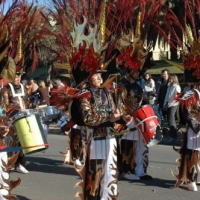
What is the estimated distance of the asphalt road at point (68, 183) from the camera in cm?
734

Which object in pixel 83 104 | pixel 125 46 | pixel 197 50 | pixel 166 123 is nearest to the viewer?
pixel 83 104

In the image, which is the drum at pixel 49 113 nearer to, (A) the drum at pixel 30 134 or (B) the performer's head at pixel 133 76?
(B) the performer's head at pixel 133 76

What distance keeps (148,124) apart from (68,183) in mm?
1963

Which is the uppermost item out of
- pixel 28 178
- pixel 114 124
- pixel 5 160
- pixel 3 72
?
pixel 3 72

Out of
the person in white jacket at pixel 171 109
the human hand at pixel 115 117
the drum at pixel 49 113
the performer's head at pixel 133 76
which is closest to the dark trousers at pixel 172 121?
the person in white jacket at pixel 171 109

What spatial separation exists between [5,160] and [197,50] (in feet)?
10.1

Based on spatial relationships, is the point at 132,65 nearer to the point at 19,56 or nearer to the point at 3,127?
the point at 19,56

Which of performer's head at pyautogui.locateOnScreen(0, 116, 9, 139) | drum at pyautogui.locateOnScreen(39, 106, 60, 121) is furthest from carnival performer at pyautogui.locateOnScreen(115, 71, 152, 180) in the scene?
performer's head at pyautogui.locateOnScreen(0, 116, 9, 139)

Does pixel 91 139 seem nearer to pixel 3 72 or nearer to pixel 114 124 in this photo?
pixel 114 124

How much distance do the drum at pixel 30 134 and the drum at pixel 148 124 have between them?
1470 millimetres

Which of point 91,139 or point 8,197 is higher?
point 91,139

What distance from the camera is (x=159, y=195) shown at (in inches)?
289

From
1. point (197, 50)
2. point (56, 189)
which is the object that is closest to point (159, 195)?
point (56, 189)

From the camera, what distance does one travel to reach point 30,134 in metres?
5.88
